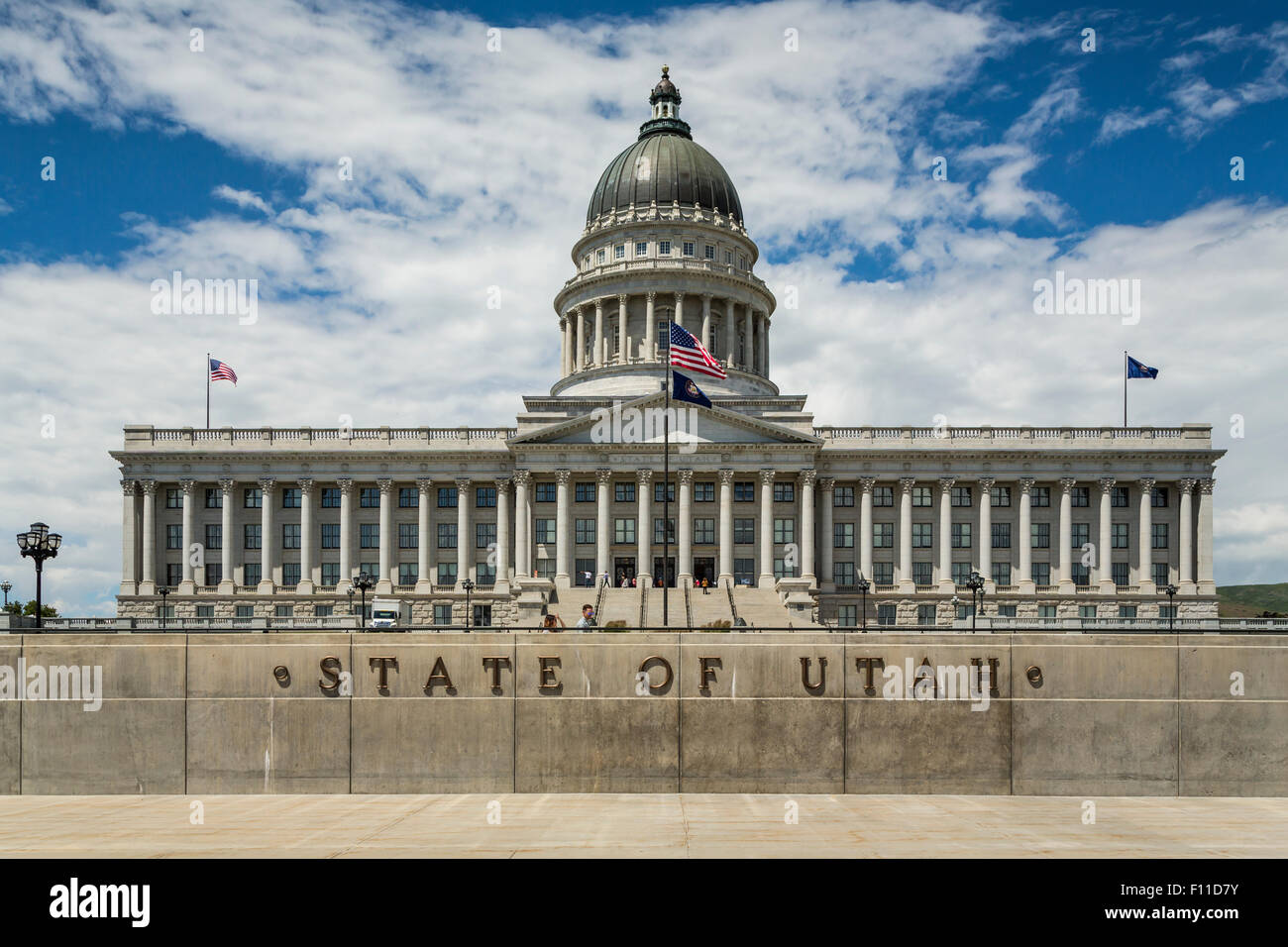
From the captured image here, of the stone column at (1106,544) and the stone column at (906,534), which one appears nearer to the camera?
the stone column at (1106,544)

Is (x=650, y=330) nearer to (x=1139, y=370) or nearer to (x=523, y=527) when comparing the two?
(x=523, y=527)

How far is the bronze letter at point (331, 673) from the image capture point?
17125 millimetres

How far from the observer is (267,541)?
78250 millimetres

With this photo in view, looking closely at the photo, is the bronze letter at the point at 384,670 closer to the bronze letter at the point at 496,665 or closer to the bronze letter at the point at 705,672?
the bronze letter at the point at 496,665

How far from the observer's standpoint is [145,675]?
17.2 meters

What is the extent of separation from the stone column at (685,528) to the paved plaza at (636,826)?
186 ft

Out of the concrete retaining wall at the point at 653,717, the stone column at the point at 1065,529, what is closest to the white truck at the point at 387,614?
the concrete retaining wall at the point at 653,717

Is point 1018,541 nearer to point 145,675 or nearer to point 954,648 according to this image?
point 954,648

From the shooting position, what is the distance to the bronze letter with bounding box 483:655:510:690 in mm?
17156

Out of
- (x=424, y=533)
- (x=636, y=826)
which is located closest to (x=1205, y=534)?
(x=424, y=533)

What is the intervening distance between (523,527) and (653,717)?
59.2 meters

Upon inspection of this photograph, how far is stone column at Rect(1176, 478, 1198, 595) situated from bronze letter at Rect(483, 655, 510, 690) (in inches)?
2886

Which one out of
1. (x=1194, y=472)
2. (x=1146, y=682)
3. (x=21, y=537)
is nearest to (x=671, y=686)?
(x=1146, y=682)
